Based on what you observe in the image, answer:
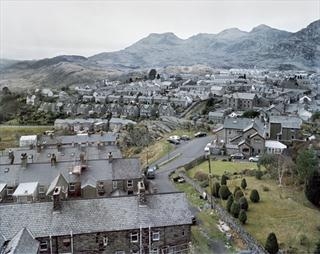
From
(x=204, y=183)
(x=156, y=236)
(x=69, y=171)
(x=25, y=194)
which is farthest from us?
(x=204, y=183)

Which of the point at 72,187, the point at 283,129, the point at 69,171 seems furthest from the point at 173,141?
the point at 72,187

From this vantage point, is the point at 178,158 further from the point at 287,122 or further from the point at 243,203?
the point at 243,203

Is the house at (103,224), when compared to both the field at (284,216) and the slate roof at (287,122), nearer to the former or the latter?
the field at (284,216)

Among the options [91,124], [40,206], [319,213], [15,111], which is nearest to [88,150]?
[40,206]

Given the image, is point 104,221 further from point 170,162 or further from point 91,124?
point 91,124

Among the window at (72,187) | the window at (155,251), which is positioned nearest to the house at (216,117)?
the window at (72,187)

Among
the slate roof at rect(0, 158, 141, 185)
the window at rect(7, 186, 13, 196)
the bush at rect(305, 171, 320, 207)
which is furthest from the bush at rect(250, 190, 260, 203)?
the window at rect(7, 186, 13, 196)

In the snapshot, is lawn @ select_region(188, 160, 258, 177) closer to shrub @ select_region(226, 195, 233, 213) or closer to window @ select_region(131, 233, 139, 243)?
shrub @ select_region(226, 195, 233, 213)
